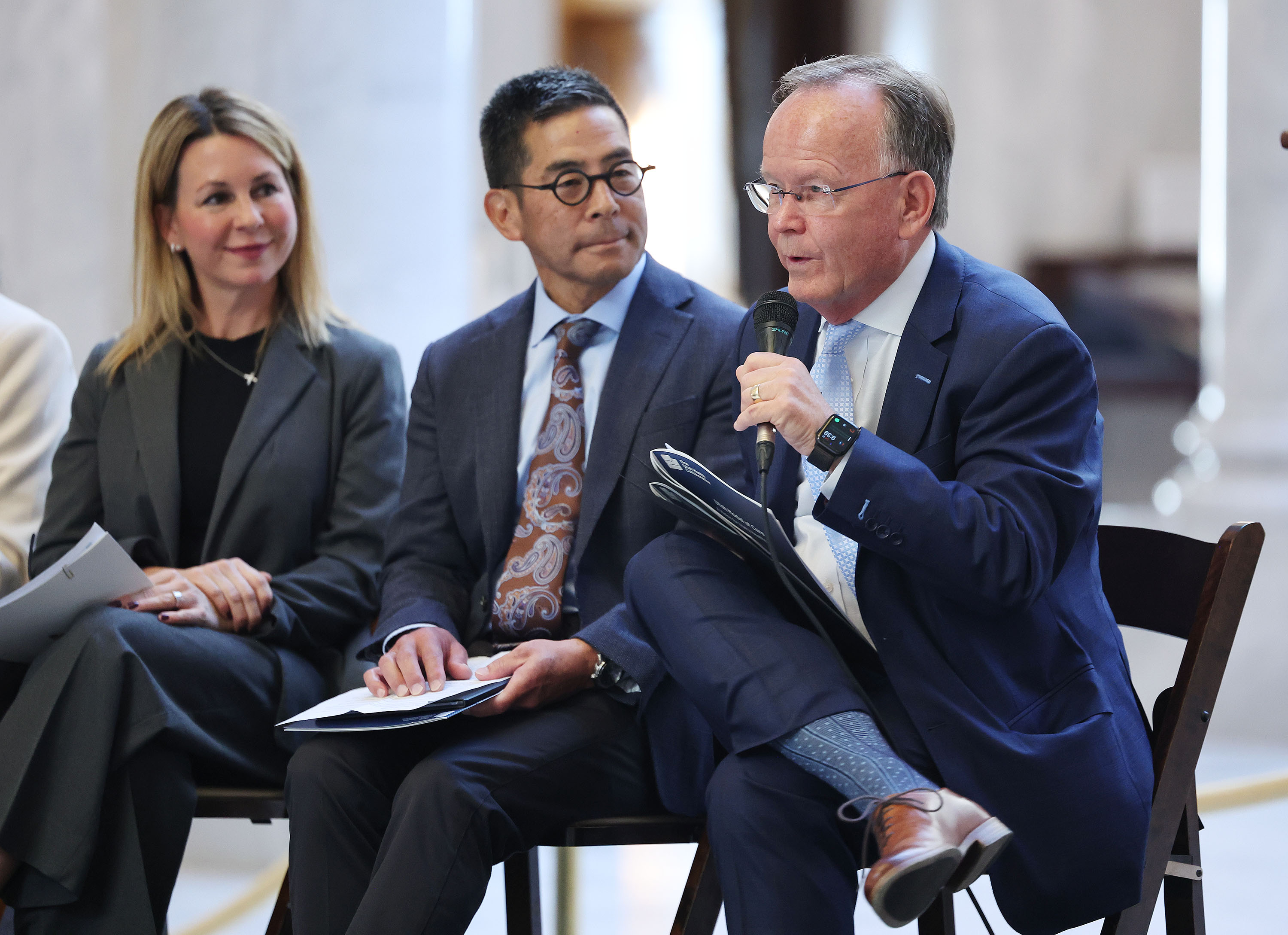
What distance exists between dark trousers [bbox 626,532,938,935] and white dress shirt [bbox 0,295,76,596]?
159 centimetres

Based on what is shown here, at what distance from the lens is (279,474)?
2650 millimetres

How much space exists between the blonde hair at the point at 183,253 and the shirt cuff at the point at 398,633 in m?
0.79

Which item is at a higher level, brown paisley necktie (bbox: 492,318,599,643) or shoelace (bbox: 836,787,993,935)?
brown paisley necktie (bbox: 492,318,599,643)

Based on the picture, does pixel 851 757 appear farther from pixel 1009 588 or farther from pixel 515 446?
pixel 515 446

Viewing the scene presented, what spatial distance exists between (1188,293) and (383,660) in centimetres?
368

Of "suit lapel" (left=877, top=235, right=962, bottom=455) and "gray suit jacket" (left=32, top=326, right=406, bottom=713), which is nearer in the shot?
"suit lapel" (left=877, top=235, right=962, bottom=455)

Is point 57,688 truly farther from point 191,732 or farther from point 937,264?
point 937,264

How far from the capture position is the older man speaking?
170 cm

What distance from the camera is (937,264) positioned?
2.01 m

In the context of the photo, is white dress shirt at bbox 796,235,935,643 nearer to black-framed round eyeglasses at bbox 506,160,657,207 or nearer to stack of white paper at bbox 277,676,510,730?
stack of white paper at bbox 277,676,510,730

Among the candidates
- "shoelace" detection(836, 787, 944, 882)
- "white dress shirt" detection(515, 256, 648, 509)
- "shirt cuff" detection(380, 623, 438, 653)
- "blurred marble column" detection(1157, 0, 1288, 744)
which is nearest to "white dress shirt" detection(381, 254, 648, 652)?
"white dress shirt" detection(515, 256, 648, 509)

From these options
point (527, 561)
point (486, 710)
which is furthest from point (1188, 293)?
point (486, 710)

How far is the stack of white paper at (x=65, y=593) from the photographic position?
88.0 inches

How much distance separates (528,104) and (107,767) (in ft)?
4.53
